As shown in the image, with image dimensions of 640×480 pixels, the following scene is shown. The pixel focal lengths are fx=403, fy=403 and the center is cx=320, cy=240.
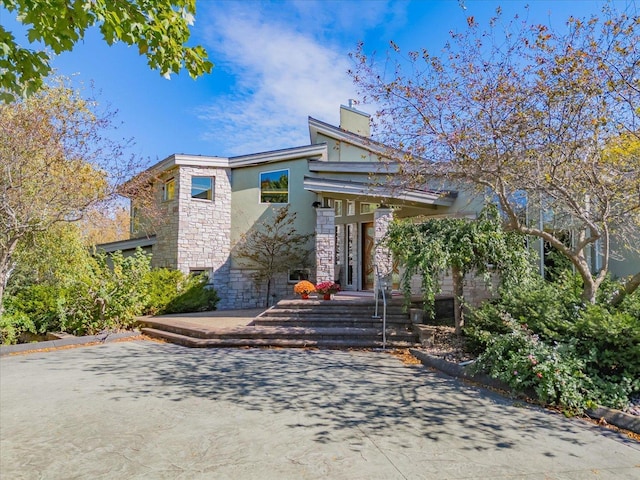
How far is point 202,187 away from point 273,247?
12.0ft

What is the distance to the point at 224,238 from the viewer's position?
52.0 feet

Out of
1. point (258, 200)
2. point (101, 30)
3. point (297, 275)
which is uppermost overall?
point (258, 200)

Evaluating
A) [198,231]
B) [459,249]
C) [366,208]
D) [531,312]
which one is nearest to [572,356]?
[531,312]

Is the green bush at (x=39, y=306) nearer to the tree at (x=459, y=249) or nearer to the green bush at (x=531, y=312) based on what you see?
the tree at (x=459, y=249)

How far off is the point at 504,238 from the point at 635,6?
4.01m

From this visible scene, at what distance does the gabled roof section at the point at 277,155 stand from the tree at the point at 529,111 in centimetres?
838

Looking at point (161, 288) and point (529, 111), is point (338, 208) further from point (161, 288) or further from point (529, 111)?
point (529, 111)

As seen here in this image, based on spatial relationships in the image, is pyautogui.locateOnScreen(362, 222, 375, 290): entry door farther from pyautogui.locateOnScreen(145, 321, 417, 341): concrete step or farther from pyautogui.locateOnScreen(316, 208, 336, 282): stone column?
pyautogui.locateOnScreen(145, 321, 417, 341): concrete step

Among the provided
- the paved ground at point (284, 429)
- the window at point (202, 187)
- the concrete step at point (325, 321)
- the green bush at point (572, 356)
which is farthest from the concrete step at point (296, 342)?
the window at point (202, 187)

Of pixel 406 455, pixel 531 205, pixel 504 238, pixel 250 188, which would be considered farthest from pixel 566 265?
pixel 250 188

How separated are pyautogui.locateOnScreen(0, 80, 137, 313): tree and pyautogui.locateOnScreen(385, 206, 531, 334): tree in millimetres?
7851

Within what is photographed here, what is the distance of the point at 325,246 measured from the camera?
470 inches

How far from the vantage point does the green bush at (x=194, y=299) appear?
12.9 m

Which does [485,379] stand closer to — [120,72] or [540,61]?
[540,61]
